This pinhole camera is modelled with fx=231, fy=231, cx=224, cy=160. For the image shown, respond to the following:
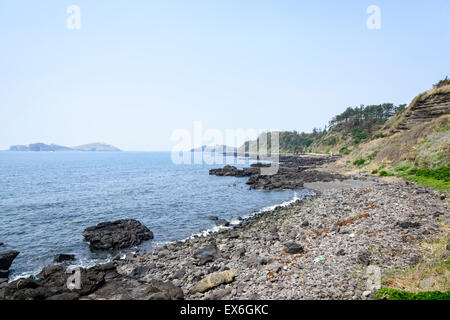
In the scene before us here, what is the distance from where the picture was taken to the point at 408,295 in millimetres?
6598

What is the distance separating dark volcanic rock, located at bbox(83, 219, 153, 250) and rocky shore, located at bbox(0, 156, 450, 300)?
3008 mm

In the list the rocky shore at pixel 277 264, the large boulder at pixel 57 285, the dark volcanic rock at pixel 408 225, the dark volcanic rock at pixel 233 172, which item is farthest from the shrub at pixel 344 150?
the large boulder at pixel 57 285

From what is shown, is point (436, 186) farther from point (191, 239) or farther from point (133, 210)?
point (133, 210)

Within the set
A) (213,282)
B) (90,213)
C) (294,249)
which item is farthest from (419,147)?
(90,213)

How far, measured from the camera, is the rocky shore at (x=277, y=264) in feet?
30.7

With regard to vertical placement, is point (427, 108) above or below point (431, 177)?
above

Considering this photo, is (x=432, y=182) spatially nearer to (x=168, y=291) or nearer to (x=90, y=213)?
(x=168, y=291)

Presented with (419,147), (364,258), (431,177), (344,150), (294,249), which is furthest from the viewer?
(344,150)

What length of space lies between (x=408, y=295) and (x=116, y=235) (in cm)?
2090

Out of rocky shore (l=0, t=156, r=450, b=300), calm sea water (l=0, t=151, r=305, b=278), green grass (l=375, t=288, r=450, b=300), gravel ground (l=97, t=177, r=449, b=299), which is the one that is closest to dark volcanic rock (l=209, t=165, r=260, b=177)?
calm sea water (l=0, t=151, r=305, b=278)

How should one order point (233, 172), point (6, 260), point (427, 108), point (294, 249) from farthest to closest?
point (233, 172) → point (427, 108) → point (6, 260) → point (294, 249)

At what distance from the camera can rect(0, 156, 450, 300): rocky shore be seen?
9.34 m

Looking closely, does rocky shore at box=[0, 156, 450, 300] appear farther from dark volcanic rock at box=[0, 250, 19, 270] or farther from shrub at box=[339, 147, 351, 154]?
shrub at box=[339, 147, 351, 154]
